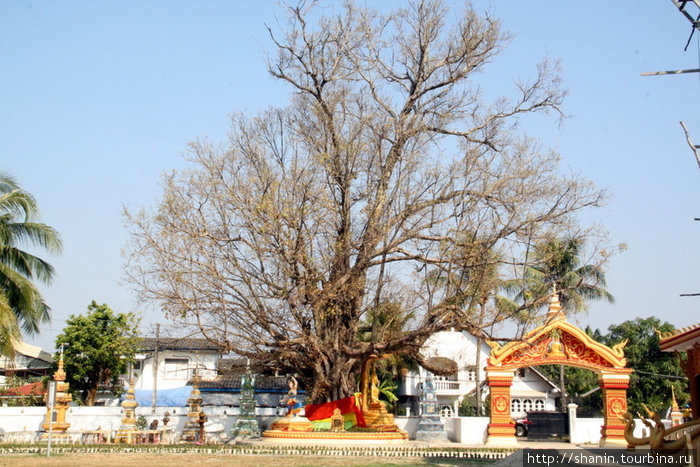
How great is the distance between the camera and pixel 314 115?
76.8ft

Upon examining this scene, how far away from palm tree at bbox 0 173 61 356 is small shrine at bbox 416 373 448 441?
12803 mm

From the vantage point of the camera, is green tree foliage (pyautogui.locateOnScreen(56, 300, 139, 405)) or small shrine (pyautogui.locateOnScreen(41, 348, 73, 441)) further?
green tree foliage (pyautogui.locateOnScreen(56, 300, 139, 405))

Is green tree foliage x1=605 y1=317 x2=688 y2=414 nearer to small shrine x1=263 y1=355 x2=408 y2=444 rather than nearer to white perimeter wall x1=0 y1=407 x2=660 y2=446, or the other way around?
white perimeter wall x1=0 y1=407 x2=660 y2=446

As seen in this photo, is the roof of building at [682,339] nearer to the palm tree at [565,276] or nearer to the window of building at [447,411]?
the palm tree at [565,276]

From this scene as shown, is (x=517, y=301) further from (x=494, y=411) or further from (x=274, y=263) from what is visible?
(x=274, y=263)

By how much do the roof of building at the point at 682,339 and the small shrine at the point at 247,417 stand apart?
42.5ft

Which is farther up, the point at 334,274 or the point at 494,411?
the point at 334,274

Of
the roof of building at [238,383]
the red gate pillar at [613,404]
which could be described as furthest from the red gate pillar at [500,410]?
the roof of building at [238,383]

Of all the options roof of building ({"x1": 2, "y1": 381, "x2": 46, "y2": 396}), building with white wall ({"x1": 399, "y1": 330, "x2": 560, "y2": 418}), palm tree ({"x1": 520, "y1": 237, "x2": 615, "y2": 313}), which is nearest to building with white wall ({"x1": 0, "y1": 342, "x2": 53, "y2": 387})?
roof of building ({"x1": 2, "y1": 381, "x2": 46, "y2": 396})

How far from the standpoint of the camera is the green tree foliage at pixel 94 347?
112ft

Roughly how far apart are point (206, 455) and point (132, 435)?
577 centimetres

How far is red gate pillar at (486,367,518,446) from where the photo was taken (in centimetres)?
2411

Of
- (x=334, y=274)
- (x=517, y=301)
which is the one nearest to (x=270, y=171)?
(x=334, y=274)

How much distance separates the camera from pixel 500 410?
24406 millimetres
